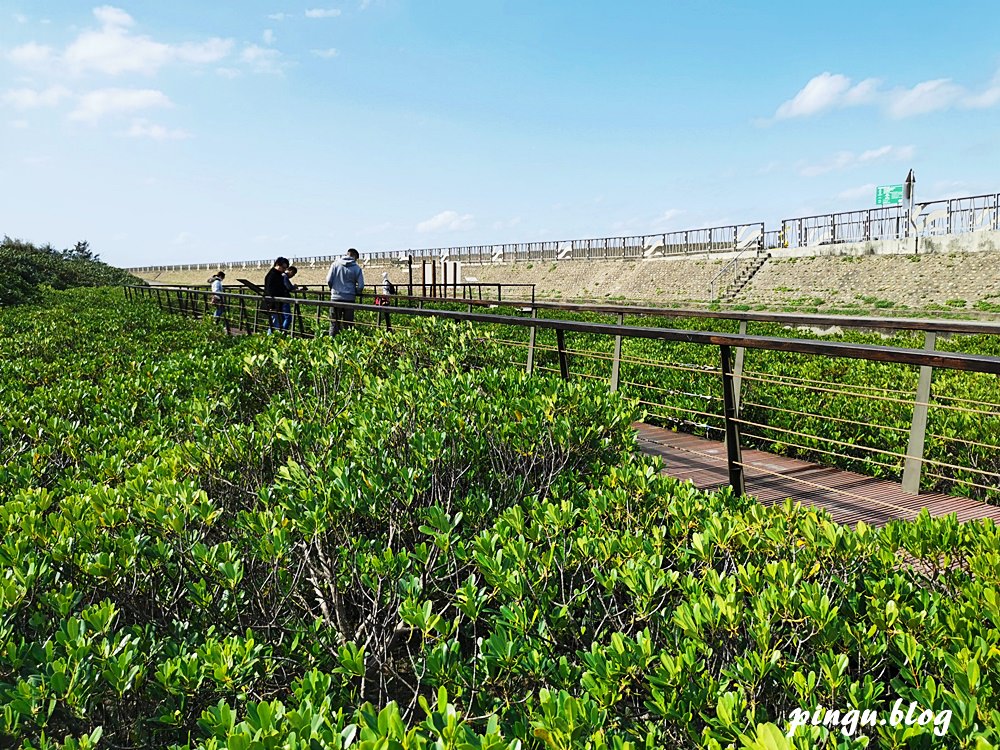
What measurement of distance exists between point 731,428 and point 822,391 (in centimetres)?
197

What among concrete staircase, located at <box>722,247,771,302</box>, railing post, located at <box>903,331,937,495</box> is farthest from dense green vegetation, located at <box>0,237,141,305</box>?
concrete staircase, located at <box>722,247,771,302</box>

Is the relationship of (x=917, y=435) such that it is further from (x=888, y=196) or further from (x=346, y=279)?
(x=888, y=196)

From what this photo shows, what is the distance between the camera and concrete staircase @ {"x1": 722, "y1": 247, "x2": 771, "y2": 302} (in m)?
31.2

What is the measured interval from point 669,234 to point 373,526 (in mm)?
40426

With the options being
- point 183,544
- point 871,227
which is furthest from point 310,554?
point 871,227

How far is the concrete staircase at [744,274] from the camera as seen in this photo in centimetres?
3117

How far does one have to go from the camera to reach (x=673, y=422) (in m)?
6.86

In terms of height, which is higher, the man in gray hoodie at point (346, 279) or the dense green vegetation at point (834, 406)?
the man in gray hoodie at point (346, 279)

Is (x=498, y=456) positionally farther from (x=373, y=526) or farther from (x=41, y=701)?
(x=41, y=701)

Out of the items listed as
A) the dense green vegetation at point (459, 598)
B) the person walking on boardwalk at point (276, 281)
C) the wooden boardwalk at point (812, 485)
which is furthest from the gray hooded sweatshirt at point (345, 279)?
the dense green vegetation at point (459, 598)

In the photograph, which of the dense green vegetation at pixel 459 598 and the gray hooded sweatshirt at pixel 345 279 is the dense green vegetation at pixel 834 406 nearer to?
the dense green vegetation at pixel 459 598

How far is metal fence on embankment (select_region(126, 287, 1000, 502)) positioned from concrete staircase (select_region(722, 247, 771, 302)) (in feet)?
71.4

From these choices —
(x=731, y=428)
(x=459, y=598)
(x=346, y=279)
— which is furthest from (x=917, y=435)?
(x=346, y=279)

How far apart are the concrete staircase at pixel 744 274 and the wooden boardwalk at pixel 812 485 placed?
25807mm
